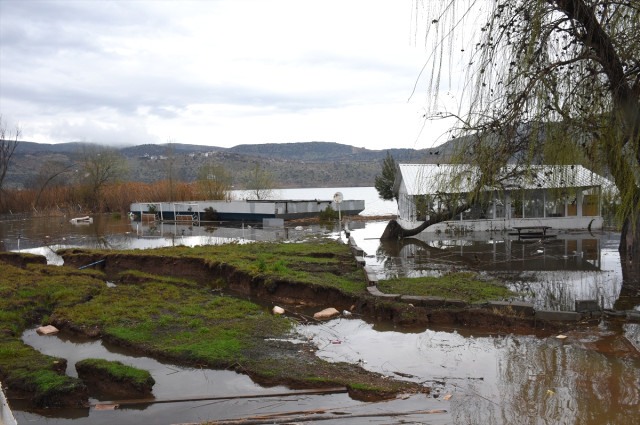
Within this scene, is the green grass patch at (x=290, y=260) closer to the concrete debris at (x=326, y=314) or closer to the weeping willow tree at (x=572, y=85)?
the concrete debris at (x=326, y=314)

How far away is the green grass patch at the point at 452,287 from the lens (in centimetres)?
1153

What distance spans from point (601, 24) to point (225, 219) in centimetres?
4205

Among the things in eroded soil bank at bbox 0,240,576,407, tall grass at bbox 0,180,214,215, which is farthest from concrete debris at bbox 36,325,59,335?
tall grass at bbox 0,180,214,215

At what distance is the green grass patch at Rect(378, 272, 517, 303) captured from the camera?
37.8ft

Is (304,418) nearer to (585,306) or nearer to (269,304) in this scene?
(269,304)

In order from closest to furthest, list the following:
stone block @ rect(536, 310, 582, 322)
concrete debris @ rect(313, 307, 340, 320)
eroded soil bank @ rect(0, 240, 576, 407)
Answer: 1. eroded soil bank @ rect(0, 240, 576, 407)
2. stone block @ rect(536, 310, 582, 322)
3. concrete debris @ rect(313, 307, 340, 320)

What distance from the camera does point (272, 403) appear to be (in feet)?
20.9

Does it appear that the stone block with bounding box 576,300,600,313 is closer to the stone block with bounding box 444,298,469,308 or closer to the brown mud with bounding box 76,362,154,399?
A: the stone block with bounding box 444,298,469,308

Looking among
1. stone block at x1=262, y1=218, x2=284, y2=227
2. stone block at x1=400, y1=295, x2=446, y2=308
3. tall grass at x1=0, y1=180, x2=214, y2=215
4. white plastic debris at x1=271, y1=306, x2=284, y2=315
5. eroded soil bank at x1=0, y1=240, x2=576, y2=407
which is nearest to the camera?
eroded soil bank at x1=0, y1=240, x2=576, y2=407

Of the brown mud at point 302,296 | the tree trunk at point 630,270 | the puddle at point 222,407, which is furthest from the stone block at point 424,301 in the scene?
the puddle at point 222,407

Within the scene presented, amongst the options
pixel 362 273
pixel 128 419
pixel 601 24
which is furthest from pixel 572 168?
pixel 362 273

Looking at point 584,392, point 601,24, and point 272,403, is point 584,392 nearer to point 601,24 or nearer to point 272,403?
point 272,403

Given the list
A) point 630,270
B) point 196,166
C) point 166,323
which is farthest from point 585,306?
point 196,166

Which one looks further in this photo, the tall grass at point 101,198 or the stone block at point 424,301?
the tall grass at point 101,198
